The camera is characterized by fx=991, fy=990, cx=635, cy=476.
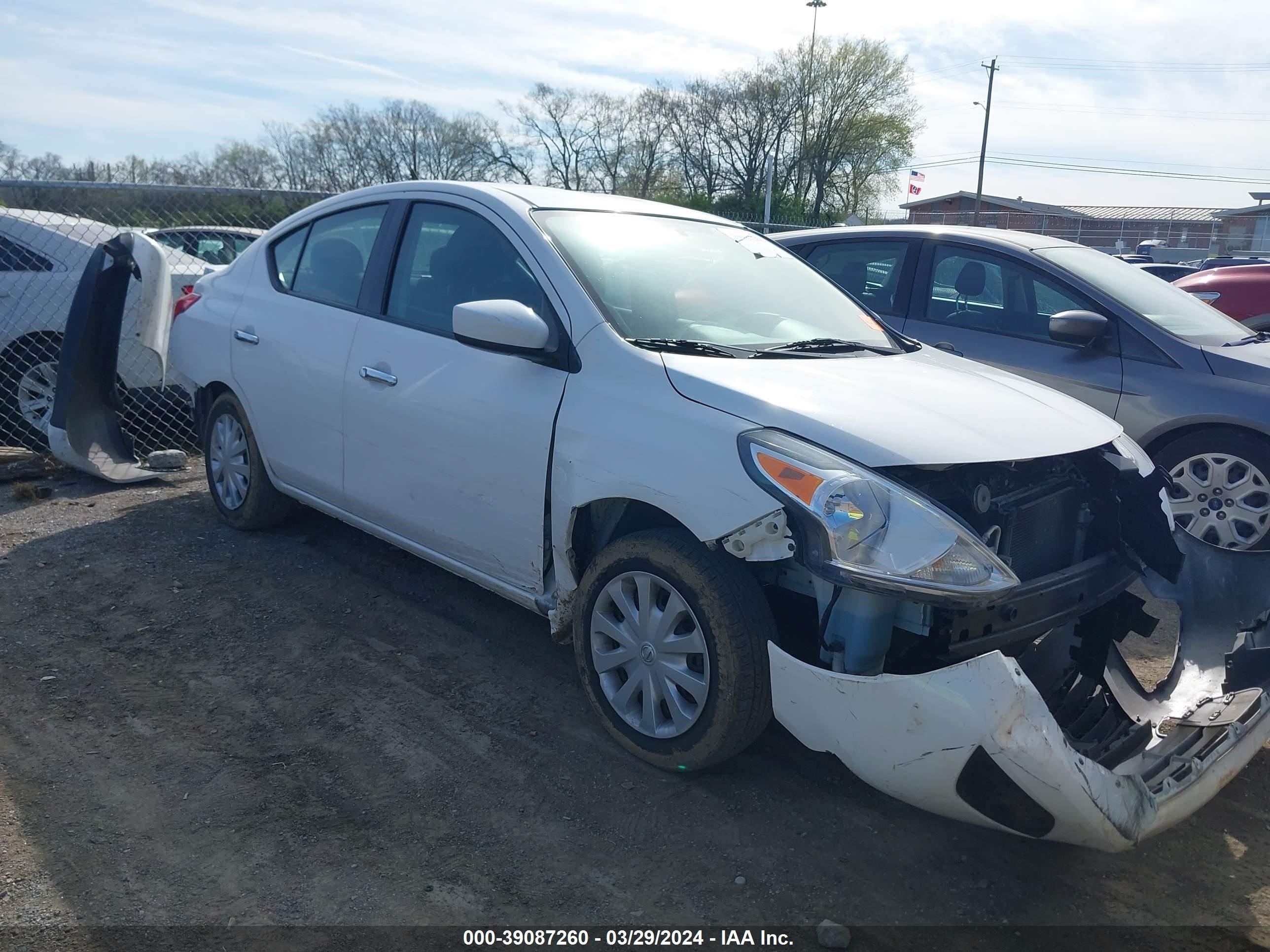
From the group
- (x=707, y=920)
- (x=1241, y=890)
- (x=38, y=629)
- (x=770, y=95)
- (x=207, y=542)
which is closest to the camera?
(x=707, y=920)

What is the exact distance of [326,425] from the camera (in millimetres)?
4348

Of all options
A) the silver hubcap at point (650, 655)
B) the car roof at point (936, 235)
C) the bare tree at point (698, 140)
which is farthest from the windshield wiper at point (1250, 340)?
the bare tree at point (698, 140)

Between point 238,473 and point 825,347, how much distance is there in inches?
128

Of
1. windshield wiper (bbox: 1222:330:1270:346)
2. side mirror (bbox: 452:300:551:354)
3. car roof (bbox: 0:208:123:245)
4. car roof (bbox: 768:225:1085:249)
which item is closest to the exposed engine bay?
side mirror (bbox: 452:300:551:354)

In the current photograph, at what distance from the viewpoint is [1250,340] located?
18.6 ft

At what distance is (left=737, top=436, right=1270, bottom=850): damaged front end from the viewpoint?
2.38 meters

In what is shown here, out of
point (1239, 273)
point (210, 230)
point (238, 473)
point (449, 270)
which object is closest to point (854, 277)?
point (449, 270)

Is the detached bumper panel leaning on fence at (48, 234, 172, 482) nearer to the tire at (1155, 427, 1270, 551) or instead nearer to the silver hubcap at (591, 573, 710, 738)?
the silver hubcap at (591, 573, 710, 738)

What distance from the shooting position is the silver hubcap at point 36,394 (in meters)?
6.77

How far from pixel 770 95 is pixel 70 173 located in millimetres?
47097

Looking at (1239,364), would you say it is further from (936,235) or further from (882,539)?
(882,539)

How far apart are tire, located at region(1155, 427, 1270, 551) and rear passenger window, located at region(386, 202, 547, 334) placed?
145 inches

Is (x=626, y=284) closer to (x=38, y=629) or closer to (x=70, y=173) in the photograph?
(x=38, y=629)

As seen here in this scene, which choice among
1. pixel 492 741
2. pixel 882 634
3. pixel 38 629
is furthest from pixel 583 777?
pixel 38 629
